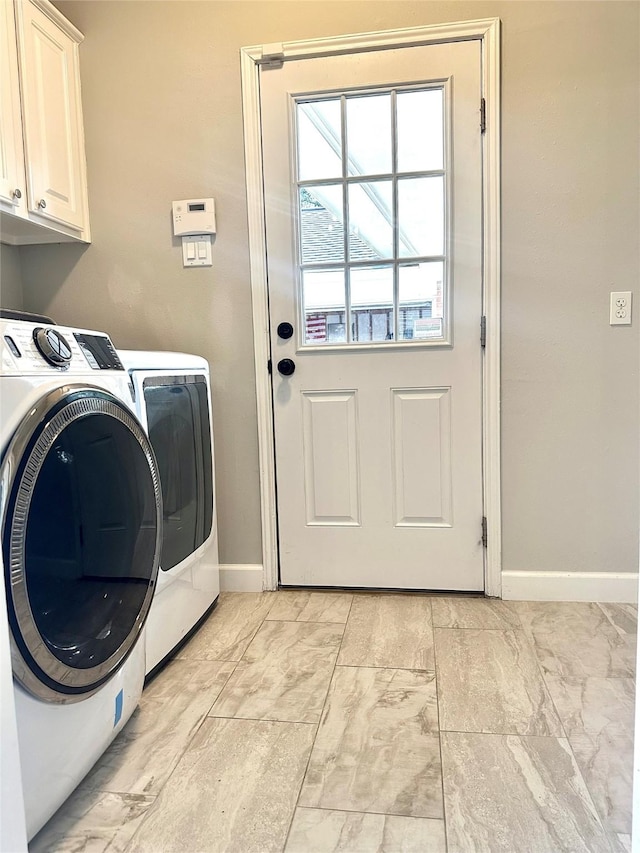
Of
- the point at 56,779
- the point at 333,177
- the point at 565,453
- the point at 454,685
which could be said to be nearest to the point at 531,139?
the point at 333,177

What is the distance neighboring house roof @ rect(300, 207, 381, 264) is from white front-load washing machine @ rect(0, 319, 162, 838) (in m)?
1.02

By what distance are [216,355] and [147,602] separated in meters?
1.09

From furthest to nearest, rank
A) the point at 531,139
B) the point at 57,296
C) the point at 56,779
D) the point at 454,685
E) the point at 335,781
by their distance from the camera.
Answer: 1. the point at 57,296
2. the point at 531,139
3. the point at 454,685
4. the point at 335,781
5. the point at 56,779

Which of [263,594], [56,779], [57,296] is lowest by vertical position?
[263,594]

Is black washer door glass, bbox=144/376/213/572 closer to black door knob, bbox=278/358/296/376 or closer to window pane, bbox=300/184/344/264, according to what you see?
black door knob, bbox=278/358/296/376

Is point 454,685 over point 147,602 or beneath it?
beneath

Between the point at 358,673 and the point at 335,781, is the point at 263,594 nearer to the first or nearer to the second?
the point at 358,673

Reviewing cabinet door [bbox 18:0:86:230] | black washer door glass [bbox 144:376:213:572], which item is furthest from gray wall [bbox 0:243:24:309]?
black washer door glass [bbox 144:376:213:572]

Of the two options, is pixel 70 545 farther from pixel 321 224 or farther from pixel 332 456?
pixel 321 224

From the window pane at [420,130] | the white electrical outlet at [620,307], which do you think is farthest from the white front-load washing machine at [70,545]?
the white electrical outlet at [620,307]

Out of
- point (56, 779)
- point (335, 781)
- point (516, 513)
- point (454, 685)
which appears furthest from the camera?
point (516, 513)

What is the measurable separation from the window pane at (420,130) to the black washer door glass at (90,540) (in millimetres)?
1435

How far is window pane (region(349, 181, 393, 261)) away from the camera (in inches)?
78.4

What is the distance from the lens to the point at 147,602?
1.28m
